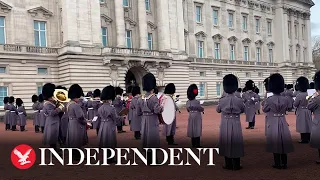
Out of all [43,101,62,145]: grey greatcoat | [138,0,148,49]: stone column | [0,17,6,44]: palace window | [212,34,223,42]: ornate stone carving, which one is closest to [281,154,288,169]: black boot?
[43,101,62,145]: grey greatcoat

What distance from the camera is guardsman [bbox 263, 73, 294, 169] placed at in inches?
286

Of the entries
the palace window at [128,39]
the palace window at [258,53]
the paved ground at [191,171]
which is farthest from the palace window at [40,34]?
the palace window at [258,53]

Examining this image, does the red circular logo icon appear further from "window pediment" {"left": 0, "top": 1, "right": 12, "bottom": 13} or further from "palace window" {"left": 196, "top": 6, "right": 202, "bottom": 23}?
"palace window" {"left": 196, "top": 6, "right": 202, "bottom": 23}

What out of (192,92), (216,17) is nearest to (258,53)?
(216,17)

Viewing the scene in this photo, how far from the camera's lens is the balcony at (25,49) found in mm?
26094

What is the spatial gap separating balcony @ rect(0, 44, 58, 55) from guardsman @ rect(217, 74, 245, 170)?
2266cm

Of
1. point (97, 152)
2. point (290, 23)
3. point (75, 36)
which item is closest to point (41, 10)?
point (75, 36)

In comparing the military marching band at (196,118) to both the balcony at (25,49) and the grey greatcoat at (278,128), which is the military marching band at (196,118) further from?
the balcony at (25,49)

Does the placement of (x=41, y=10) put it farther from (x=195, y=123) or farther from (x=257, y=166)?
(x=257, y=166)

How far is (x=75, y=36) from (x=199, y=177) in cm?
2333

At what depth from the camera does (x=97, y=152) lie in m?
9.71

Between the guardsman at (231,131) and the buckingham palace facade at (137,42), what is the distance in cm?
2182

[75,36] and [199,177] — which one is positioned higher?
[75,36]

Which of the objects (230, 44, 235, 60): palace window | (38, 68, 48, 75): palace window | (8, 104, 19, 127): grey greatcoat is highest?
(230, 44, 235, 60): palace window
